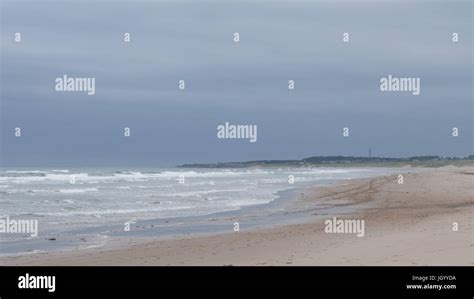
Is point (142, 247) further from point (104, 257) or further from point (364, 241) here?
point (364, 241)

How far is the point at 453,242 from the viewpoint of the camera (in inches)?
527

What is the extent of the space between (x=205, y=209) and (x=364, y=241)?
14.0 metres

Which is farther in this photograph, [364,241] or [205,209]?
[205,209]
